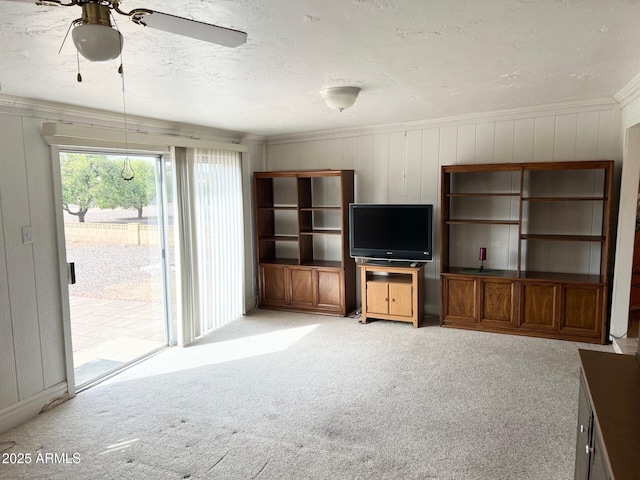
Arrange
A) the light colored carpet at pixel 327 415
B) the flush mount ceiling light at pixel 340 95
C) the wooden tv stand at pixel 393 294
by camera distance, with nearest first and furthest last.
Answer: the light colored carpet at pixel 327 415 → the flush mount ceiling light at pixel 340 95 → the wooden tv stand at pixel 393 294

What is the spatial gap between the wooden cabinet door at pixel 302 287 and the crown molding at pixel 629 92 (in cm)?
365

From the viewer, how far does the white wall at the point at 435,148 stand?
179 inches

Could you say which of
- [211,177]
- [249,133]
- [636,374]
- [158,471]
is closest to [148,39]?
[158,471]

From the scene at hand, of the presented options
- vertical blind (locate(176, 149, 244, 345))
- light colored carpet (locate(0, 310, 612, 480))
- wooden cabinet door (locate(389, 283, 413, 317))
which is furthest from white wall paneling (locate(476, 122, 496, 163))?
vertical blind (locate(176, 149, 244, 345))

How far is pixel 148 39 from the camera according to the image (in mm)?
2107

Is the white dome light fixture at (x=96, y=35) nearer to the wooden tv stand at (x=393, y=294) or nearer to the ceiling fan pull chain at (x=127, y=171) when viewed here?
the ceiling fan pull chain at (x=127, y=171)

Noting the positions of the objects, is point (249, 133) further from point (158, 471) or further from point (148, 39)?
point (158, 471)

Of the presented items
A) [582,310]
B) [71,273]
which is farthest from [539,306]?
[71,273]

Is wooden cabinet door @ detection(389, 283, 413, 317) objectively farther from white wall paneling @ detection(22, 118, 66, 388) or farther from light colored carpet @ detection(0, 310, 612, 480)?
white wall paneling @ detection(22, 118, 66, 388)

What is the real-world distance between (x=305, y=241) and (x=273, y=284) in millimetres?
717

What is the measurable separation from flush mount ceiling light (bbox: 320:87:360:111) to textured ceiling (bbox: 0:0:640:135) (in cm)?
12

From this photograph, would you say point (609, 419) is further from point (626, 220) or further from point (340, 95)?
point (626, 220)

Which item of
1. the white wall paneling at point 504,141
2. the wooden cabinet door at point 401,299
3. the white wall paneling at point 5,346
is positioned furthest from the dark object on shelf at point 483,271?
the white wall paneling at point 5,346

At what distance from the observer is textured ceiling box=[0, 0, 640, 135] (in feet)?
6.10
